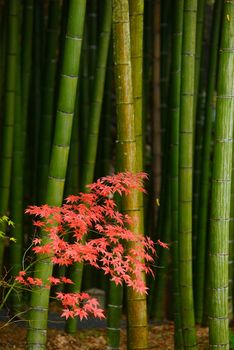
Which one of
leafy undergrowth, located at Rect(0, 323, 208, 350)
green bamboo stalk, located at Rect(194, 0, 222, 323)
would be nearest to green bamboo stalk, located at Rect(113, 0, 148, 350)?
leafy undergrowth, located at Rect(0, 323, 208, 350)

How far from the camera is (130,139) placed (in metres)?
3.48

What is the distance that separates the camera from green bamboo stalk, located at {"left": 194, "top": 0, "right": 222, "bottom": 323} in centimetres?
543

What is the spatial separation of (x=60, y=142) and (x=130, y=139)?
0.36 m

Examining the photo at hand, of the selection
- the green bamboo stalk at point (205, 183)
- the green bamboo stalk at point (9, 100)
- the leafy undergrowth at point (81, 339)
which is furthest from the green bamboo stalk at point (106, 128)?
the leafy undergrowth at point (81, 339)

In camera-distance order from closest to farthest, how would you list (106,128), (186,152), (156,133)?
(186,152) → (106,128) → (156,133)

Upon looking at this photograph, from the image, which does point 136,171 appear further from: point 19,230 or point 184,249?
point 19,230

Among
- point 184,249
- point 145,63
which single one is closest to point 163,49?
point 145,63

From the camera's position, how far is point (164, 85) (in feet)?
20.1

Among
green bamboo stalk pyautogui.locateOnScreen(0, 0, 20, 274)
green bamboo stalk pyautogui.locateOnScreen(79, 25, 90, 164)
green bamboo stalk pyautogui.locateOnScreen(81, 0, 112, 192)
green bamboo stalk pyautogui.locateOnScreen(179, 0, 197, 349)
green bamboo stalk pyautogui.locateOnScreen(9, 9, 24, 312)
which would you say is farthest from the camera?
green bamboo stalk pyautogui.locateOnScreen(79, 25, 90, 164)

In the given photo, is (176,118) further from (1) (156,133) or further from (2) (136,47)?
(1) (156,133)

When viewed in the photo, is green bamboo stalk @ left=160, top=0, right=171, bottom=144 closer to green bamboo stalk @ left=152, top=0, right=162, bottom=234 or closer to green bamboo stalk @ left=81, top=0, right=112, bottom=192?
green bamboo stalk @ left=152, top=0, right=162, bottom=234

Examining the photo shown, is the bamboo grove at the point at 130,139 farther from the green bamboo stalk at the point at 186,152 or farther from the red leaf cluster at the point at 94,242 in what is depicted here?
the red leaf cluster at the point at 94,242

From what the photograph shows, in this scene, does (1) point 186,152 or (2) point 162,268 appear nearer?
(1) point 186,152

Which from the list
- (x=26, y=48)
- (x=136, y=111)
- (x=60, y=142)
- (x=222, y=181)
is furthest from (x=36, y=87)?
(x=222, y=181)
